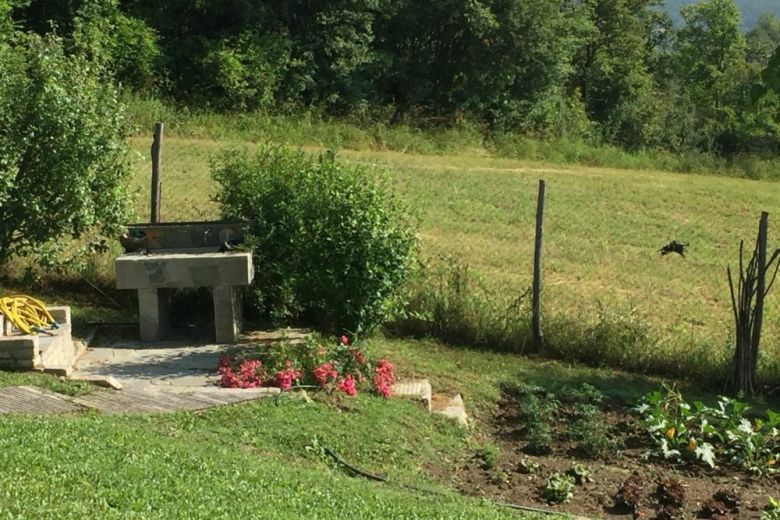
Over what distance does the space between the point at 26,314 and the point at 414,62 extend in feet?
99.7

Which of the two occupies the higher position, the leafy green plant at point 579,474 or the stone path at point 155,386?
the stone path at point 155,386

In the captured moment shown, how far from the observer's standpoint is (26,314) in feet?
31.1

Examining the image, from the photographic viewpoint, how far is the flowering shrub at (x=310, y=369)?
28.7 feet

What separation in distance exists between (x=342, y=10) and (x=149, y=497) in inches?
1241

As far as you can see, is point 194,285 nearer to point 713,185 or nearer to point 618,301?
point 618,301

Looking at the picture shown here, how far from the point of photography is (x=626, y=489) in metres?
7.15

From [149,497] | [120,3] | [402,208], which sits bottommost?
[149,497]

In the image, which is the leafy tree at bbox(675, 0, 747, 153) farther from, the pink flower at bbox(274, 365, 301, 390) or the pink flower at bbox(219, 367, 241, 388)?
the pink flower at bbox(219, 367, 241, 388)

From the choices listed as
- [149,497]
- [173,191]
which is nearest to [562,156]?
[173,191]

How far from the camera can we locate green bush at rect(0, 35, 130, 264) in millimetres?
9875

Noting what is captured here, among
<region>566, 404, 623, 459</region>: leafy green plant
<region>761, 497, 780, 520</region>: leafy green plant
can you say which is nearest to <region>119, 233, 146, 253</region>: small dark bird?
<region>566, 404, 623, 459</region>: leafy green plant

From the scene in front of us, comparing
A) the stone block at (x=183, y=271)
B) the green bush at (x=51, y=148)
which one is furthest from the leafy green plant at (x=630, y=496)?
the green bush at (x=51, y=148)

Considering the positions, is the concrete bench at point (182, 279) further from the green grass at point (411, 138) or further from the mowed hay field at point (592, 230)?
the green grass at point (411, 138)

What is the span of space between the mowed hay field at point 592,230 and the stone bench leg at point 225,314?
205 cm
